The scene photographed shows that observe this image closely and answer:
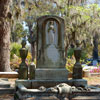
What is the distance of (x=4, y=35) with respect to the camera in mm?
14992

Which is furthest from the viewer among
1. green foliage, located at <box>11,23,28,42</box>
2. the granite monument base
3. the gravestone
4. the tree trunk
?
green foliage, located at <box>11,23,28,42</box>

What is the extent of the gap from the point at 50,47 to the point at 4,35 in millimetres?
6876

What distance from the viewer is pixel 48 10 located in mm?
26547

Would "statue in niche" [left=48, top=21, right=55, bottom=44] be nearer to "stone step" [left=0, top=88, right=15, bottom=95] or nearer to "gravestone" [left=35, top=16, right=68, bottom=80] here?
"gravestone" [left=35, top=16, right=68, bottom=80]

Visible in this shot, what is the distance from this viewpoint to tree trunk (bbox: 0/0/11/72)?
1489 centimetres

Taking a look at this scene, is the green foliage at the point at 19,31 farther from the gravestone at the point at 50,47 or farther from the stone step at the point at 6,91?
the stone step at the point at 6,91

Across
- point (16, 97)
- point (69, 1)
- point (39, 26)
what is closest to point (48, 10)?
point (69, 1)

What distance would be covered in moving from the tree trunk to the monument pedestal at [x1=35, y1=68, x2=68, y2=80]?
22.4 feet

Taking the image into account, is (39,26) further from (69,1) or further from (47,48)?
(69,1)

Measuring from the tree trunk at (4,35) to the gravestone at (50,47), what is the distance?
21.6ft

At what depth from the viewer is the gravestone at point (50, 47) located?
8.80m

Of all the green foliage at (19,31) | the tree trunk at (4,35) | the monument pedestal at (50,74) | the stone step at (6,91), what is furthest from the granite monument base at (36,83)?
the green foliage at (19,31)

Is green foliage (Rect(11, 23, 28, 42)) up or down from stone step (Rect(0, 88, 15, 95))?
up

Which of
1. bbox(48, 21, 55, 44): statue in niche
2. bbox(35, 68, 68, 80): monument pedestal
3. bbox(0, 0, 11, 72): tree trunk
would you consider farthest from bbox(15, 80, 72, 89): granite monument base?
bbox(0, 0, 11, 72): tree trunk
